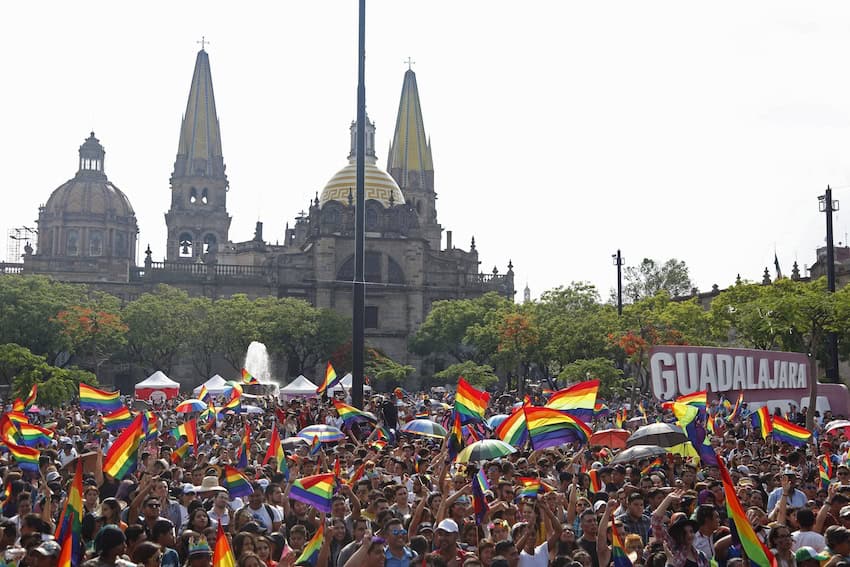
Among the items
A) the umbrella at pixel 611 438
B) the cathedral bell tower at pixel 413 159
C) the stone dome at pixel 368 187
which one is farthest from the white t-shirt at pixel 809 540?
the cathedral bell tower at pixel 413 159

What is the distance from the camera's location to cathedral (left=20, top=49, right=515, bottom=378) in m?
71.7

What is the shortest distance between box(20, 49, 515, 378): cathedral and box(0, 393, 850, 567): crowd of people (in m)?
50.1

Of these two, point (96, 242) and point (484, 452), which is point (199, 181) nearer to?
point (96, 242)

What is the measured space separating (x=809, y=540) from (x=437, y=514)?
3436mm

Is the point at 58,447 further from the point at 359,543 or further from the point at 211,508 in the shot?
the point at 359,543

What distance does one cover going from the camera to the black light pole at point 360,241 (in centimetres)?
1698

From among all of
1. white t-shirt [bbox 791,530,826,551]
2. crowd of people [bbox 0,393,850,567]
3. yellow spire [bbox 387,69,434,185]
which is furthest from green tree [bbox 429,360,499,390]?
white t-shirt [bbox 791,530,826,551]

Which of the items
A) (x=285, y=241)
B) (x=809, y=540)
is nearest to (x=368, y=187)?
(x=285, y=241)

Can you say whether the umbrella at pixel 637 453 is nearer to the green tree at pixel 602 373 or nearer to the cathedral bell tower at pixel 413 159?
the green tree at pixel 602 373

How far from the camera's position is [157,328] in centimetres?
5972

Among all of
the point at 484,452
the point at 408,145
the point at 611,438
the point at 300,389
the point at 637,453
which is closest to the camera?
the point at 484,452

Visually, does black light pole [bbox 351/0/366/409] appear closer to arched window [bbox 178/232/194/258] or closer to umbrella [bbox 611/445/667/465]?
umbrella [bbox 611/445/667/465]

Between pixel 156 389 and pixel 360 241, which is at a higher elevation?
pixel 360 241

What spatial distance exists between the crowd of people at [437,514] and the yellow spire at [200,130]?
69405mm
